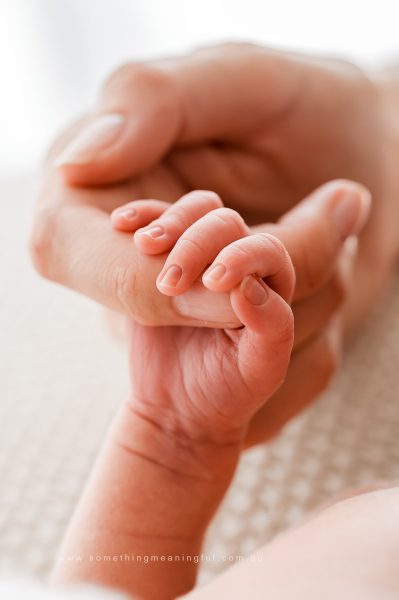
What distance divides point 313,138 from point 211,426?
1.07 ft

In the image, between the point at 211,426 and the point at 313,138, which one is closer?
the point at 211,426

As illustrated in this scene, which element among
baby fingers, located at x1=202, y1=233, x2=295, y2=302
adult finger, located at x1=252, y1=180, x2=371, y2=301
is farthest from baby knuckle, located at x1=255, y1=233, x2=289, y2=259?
adult finger, located at x1=252, y1=180, x2=371, y2=301

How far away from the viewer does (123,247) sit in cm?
40

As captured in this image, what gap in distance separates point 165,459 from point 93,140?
0.74 feet

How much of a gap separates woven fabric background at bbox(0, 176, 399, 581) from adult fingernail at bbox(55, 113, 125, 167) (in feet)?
0.69

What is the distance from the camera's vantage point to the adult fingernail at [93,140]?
19.6 inches

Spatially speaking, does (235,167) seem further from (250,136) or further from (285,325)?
(285,325)

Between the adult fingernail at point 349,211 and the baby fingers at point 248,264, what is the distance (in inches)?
7.1

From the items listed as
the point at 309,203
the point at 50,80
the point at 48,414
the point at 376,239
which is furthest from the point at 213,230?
the point at 50,80

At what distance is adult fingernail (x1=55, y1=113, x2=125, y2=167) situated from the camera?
497 millimetres

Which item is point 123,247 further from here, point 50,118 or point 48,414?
point 50,118

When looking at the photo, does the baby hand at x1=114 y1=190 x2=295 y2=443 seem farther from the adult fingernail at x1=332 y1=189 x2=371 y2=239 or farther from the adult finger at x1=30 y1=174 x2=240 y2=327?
the adult fingernail at x1=332 y1=189 x2=371 y2=239

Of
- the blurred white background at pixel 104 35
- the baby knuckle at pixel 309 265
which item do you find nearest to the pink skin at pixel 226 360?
the baby knuckle at pixel 309 265

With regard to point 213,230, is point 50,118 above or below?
below
